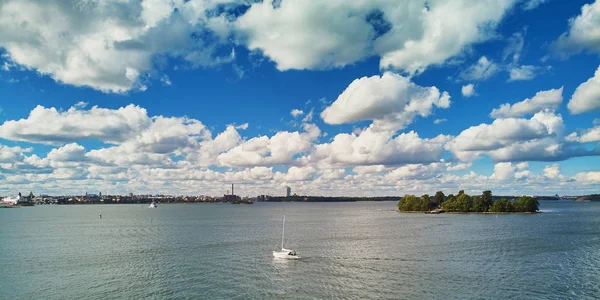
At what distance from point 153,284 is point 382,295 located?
38865mm

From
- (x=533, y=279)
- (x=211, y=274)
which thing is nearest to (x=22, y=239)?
(x=211, y=274)

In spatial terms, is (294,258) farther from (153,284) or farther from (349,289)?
(153,284)

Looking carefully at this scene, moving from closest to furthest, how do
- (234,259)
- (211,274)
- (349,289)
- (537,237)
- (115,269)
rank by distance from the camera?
1. (349,289)
2. (211,274)
3. (115,269)
4. (234,259)
5. (537,237)

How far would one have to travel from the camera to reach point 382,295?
58875 mm

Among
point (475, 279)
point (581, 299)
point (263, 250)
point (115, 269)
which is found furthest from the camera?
point (263, 250)

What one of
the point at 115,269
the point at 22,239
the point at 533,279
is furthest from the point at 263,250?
the point at 22,239

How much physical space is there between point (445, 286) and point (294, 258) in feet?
115

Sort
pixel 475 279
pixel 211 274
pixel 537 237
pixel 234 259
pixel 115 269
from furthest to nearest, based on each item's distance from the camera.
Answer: pixel 537 237 < pixel 234 259 < pixel 115 269 < pixel 211 274 < pixel 475 279

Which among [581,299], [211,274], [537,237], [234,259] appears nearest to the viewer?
[581,299]

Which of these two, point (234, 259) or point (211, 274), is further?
point (234, 259)

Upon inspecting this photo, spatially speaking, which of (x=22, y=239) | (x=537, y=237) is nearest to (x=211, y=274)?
(x=22, y=239)

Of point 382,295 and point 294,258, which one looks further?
point 294,258

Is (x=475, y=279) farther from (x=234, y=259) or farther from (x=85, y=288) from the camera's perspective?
(x=85, y=288)

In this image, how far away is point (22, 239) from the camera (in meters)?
129
